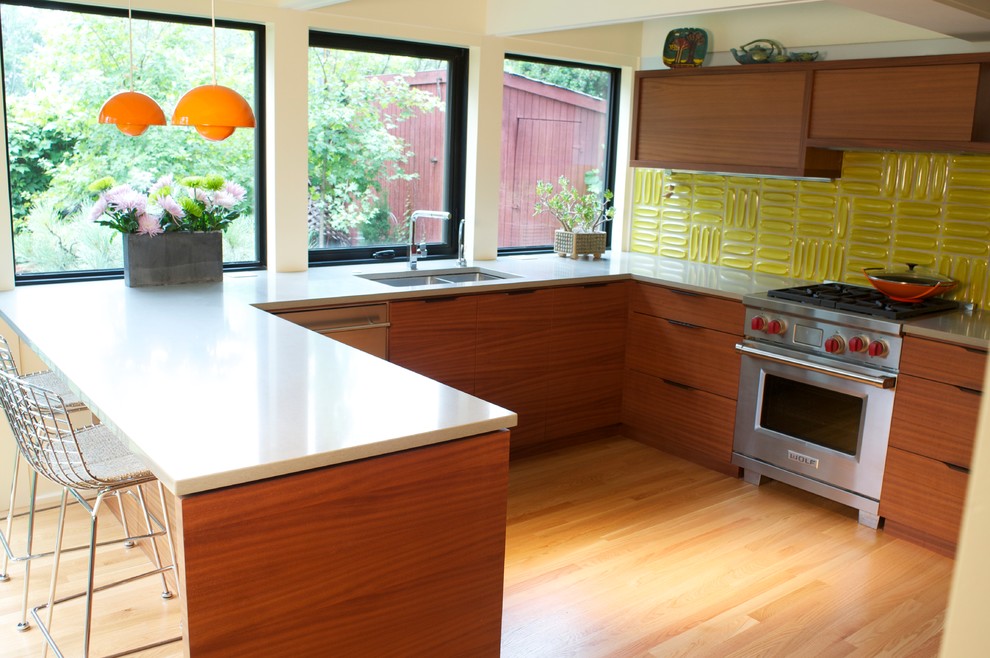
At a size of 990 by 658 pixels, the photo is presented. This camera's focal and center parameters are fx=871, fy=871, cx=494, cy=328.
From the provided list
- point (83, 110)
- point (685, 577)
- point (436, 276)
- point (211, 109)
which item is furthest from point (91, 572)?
point (436, 276)

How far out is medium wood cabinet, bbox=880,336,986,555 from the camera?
3305 millimetres

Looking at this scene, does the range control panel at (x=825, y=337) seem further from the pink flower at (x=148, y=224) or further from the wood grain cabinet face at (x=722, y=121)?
the pink flower at (x=148, y=224)

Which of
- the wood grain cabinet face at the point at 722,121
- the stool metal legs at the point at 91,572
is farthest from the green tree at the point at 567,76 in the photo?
the stool metal legs at the point at 91,572

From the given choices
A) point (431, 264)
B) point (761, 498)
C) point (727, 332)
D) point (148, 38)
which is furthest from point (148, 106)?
point (761, 498)

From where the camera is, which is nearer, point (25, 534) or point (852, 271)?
point (25, 534)

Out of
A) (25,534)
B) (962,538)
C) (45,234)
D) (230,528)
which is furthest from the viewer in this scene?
(45,234)

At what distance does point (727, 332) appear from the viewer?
13.4 feet

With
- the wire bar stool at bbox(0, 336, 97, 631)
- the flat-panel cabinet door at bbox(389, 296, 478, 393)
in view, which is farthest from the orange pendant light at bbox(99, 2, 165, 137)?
the flat-panel cabinet door at bbox(389, 296, 478, 393)

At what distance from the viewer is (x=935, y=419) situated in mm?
3396

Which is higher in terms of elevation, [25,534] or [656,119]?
[656,119]

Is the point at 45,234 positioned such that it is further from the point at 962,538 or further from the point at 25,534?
the point at 962,538

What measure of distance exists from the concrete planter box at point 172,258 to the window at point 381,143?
71 centimetres

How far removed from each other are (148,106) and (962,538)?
8.91ft

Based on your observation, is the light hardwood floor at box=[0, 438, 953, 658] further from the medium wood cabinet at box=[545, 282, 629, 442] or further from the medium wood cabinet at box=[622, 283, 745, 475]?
the medium wood cabinet at box=[545, 282, 629, 442]
